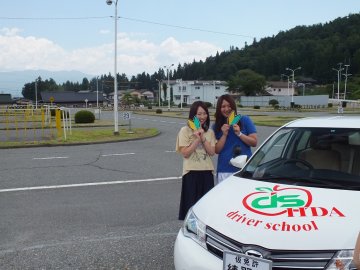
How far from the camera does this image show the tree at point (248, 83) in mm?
106000

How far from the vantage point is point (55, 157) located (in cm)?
1262

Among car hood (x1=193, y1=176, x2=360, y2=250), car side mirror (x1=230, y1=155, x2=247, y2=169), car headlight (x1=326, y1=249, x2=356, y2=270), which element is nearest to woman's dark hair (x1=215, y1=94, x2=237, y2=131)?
car side mirror (x1=230, y1=155, x2=247, y2=169)

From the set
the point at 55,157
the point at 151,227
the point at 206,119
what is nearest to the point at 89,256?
the point at 151,227

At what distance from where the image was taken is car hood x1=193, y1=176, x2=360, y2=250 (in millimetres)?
2518

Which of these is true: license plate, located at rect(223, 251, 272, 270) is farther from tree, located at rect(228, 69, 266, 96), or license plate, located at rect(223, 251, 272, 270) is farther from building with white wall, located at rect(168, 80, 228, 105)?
building with white wall, located at rect(168, 80, 228, 105)

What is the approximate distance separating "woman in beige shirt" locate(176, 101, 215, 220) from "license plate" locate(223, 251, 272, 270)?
1927 millimetres

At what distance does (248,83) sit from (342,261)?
349 feet

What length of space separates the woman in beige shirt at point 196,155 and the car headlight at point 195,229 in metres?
1.28

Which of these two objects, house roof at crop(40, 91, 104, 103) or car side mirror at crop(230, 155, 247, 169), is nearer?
car side mirror at crop(230, 155, 247, 169)

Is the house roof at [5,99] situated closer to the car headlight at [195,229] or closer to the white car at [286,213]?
the white car at [286,213]

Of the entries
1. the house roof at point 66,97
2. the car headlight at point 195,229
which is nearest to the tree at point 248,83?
the house roof at point 66,97

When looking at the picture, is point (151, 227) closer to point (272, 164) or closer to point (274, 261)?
point (272, 164)

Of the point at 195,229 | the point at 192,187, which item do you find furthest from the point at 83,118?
the point at 195,229

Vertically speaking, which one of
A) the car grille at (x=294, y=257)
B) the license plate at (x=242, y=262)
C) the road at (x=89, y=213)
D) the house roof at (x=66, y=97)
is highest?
the house roof at (x=66, y=97)
